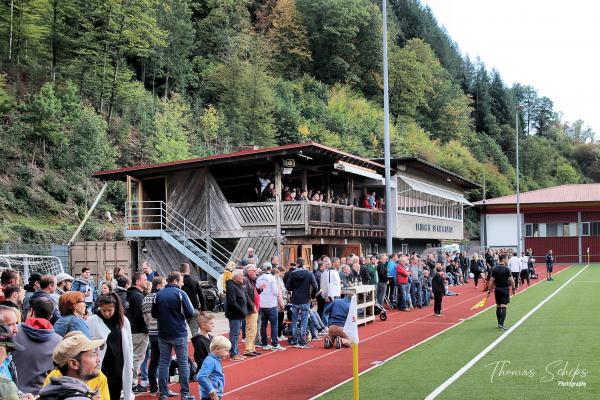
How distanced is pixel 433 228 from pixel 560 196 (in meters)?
24.4

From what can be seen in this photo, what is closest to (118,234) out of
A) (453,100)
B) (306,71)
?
(306,71)

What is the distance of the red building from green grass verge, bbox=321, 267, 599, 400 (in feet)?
148

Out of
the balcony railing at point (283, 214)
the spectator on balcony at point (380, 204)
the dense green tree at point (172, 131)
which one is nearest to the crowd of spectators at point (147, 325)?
the balcony railing at point (283, 214)

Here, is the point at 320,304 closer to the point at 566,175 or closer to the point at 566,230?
the point at 566,230

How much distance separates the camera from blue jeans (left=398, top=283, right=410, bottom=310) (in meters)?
25.7

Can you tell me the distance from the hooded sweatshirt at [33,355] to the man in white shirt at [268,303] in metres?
9.34

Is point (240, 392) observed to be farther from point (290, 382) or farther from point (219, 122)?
point (219, 122)

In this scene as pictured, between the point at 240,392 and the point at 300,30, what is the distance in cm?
7191

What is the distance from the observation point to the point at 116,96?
4519cm

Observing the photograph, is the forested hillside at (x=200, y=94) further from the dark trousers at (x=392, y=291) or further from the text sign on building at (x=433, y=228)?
the dark trousers at (x=392, y=291)

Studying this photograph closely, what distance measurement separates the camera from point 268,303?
53.9ft

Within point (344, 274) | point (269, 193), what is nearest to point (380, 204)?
point (269, 193)

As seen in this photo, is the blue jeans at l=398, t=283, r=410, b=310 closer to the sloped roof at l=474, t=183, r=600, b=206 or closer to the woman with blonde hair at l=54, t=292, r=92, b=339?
the woman with blonde hair at l=54, t=292, r=92, b=339

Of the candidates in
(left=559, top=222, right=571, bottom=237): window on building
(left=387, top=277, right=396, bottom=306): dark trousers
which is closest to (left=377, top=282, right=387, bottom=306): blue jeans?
(left=387, top=277, right=396, bottom=306): dark trousers
